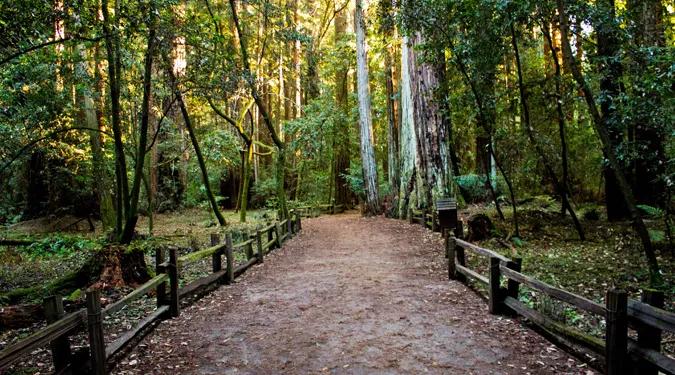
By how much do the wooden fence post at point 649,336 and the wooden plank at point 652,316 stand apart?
0.07 meters

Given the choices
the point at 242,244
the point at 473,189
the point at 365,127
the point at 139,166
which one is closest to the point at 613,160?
the point at 242,244

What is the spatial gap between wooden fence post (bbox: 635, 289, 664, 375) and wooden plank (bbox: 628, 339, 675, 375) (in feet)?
0.13

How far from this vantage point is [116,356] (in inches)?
191

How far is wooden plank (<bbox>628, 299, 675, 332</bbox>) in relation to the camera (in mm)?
3326

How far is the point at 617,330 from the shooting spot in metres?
3.83

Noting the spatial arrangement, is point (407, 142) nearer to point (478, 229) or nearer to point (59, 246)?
point (478, 229)

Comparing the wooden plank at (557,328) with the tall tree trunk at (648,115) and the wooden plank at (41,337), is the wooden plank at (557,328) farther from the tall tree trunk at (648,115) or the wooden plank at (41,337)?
the wooden plank at (41,337)

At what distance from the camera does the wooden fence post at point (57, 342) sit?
3863 mm

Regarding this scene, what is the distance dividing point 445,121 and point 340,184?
32.4 feet

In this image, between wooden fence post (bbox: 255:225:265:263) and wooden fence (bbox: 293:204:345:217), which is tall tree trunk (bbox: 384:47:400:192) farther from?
wooden fence post (bbox: 255:225:265:263)

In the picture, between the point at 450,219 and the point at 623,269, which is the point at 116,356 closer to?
the point at 623,269

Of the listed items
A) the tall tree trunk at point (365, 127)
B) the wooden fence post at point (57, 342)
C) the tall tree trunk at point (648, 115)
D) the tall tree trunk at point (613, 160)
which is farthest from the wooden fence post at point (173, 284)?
the tall tree trunk at point (365, 127)

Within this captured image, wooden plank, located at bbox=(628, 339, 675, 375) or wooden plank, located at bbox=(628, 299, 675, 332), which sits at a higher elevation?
wooden plank, located at bbox=(628, 299, 675, 332)

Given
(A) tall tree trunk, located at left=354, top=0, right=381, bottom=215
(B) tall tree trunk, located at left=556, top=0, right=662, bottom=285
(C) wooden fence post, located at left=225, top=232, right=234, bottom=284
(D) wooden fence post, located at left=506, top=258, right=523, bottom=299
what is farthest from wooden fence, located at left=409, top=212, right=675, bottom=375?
(A) tall tree trunk, located at left=354, top=0, right=381, bottom=215
